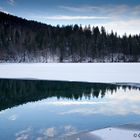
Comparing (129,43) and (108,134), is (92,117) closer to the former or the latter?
(108,134)

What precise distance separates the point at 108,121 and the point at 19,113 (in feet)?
13.7

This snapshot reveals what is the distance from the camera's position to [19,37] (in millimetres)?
100688

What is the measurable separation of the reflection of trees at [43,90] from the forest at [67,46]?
64228 mm

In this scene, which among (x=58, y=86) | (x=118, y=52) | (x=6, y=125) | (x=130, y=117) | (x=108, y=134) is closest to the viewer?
(x=108, y=134)

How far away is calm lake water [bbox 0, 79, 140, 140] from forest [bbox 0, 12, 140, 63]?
71360 millimetres

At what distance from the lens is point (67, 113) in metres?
13.1

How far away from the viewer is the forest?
92750 mm

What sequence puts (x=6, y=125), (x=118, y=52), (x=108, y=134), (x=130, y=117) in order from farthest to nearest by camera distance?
(x=118, y=52)
(x=130, y=117)
(x=6, y=125)
(x=108, y=134)

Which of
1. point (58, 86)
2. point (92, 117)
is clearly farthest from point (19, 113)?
point (58, 86)

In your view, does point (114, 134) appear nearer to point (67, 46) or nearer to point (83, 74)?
point (83, 74)

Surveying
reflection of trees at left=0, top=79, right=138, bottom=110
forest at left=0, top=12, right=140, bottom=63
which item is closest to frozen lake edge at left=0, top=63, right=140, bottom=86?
reflection of trees at left=0, top=79, right=138, bottom=110

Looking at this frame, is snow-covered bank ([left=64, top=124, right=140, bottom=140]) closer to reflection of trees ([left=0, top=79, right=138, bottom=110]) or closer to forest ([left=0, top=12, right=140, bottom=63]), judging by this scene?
reflection of trees ([left=0, top=79, right=138, bottom=110])

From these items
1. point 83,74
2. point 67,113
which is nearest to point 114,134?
point 67,113

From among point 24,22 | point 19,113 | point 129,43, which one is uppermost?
point 24,22
